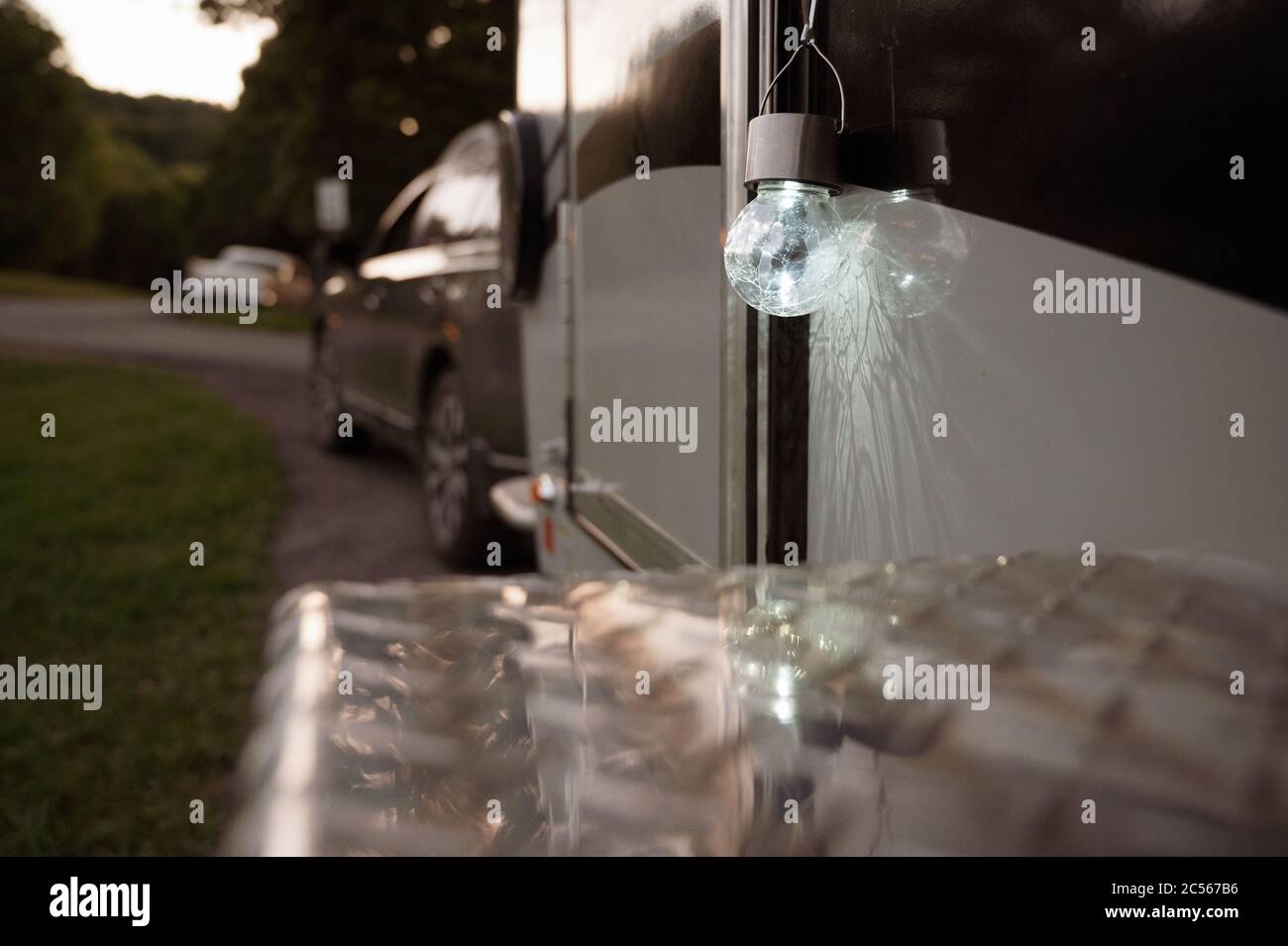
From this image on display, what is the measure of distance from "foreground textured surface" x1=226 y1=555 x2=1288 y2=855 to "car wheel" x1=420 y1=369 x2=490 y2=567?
396 cm

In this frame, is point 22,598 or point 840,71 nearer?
point 840,71

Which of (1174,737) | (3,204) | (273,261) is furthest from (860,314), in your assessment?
(3,204)

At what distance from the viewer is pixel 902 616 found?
40.8 inches

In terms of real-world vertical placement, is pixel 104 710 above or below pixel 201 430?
below

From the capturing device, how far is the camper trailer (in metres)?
0.75

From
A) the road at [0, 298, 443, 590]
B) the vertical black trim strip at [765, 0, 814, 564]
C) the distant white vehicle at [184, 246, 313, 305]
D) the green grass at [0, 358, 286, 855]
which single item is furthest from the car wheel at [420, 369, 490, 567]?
the distant white vehicle at [184, 246, 313, 305]

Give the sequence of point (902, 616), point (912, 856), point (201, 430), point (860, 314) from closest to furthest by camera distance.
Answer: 1. point (912, 856)
2. point (902, 616)
3. point (860, 314)
4. point (201, 430)

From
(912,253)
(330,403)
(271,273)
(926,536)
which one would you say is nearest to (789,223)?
(912,253)

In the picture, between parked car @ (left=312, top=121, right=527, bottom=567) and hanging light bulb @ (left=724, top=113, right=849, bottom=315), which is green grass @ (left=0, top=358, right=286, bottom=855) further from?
hanging light bulb @ (left=724, top=113, right=849, bottom=315)

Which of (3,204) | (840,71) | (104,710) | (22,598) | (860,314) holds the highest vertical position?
(3,204)

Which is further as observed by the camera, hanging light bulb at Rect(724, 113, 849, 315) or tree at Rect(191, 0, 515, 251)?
tree at Rect(191, 0, 515, 251)

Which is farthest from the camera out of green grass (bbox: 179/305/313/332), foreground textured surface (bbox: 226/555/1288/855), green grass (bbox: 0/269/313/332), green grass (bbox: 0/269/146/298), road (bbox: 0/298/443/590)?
green grass (bbox: 0/269/146/298)
